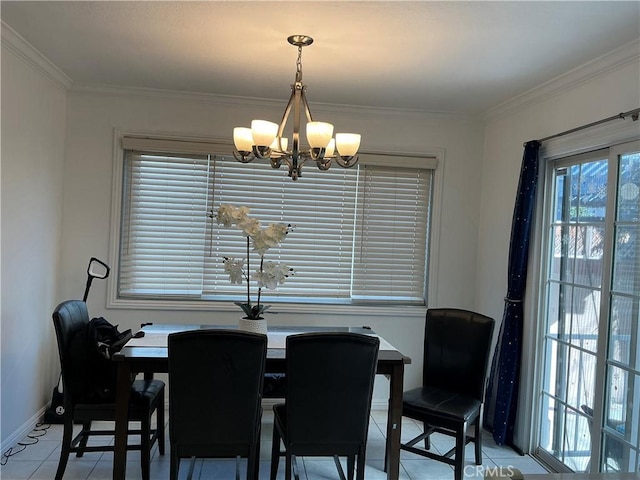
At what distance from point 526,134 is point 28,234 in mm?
3499

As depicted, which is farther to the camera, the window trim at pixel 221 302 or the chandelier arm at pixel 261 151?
the window trim at pixel 221 302

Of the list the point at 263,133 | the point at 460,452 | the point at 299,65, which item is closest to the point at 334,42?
the point at 299,65

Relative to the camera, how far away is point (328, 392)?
2.39m

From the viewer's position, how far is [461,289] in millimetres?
4203

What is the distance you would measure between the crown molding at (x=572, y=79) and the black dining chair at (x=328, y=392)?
1.98m

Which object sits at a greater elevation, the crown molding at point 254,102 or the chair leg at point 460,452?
the crown molding at point 254,102

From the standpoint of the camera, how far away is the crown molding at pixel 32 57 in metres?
2.77

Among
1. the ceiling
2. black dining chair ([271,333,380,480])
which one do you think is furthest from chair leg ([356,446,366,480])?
the ceiling

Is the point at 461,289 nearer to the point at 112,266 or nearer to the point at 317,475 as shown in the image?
the point at 317,475

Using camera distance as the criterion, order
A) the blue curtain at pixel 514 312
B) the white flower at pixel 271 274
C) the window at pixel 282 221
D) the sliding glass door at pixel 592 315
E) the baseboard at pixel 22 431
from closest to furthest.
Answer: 1. the sliding glass door at pixel 592 315
2. the white flower at pixel 271 274
3. the baseboard at pixel 22 431
4. the blue curtain at pixel 514 312
5. the window at pixel 282 221

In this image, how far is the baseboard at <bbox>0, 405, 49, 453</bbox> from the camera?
10.0 feet

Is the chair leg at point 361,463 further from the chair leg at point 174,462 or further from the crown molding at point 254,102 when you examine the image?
the crown molding at point 254,102

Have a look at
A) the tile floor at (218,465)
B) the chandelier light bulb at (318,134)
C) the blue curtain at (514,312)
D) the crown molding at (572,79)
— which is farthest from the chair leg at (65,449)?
the crown molding at (572,79)

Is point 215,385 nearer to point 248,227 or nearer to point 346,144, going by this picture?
point 248,227
